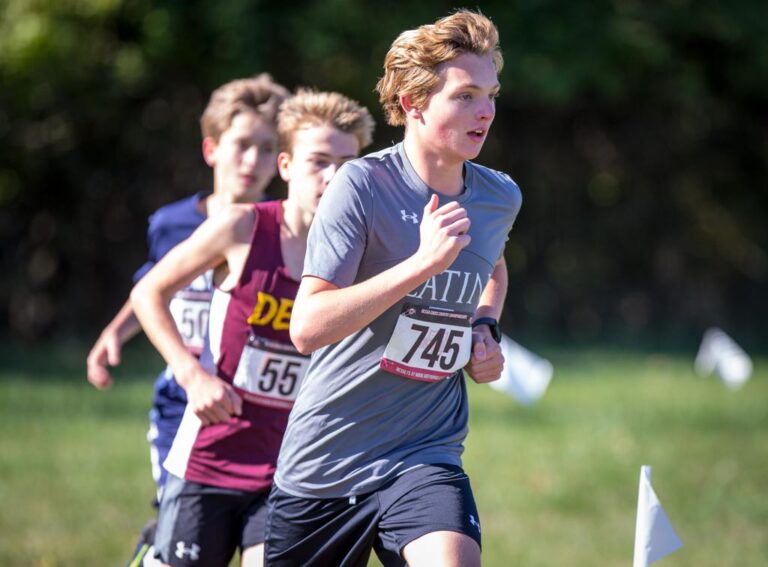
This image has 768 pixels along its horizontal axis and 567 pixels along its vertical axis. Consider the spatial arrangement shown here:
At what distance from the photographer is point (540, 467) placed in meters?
7.23

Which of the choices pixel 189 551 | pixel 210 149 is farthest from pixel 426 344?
pixel 210 149

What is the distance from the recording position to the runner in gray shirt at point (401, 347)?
115 inches

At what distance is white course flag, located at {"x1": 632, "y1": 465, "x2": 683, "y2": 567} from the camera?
306cm

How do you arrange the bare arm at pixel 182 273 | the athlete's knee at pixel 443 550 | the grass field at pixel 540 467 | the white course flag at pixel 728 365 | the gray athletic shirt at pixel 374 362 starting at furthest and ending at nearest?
the white course flag at pixel 728 365
the grass field at pixel 540 467
the bare arm at pixel 182 273
the gray athletic shirt at pixel 374 362
the athlete's knee at pixel 443 550

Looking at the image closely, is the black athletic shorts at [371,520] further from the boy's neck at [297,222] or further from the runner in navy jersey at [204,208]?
the runner in navy jersey at [204,208]

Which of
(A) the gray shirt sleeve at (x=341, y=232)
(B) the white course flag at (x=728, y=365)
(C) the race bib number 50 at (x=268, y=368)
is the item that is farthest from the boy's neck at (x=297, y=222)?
(B) the white course flag at (x=728, y=365)

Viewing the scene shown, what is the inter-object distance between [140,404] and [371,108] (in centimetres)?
646

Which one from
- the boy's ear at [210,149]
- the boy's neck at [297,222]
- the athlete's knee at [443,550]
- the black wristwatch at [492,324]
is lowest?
the athlete's knee at [443,550]

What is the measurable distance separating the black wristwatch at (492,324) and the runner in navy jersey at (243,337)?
63cm

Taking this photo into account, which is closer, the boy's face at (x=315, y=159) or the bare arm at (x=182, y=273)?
the bare arm at (x=182, y=273)

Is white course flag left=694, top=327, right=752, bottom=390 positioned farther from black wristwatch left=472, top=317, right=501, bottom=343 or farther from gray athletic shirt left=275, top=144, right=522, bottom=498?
gray athletic shirt left=275, top=144, right=522, bottom=498

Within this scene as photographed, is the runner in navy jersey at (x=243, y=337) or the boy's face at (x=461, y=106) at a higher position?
the boy's face at (x=461, y=106)

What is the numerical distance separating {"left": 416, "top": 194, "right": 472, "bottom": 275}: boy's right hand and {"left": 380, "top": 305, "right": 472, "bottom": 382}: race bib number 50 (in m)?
0.36

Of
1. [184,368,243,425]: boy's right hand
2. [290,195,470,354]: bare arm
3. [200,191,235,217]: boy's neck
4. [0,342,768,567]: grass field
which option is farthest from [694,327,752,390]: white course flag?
[290,195,470,354]: bare arm
